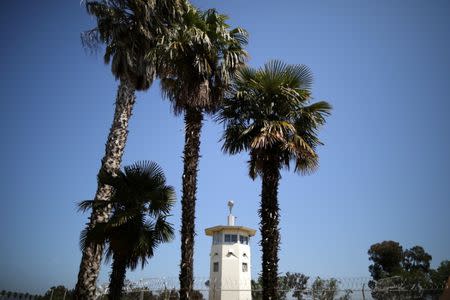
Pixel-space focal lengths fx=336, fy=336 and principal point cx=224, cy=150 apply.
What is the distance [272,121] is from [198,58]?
145 inches

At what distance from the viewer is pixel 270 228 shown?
37.2 feet

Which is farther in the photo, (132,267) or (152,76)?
(152,76)

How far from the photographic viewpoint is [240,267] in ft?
95.2

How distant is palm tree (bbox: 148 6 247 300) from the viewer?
1188 centimetres

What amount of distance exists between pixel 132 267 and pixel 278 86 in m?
8.31

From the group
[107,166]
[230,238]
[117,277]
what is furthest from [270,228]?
[230,238]

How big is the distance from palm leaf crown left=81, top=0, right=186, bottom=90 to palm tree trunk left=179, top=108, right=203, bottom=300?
3.72 meters

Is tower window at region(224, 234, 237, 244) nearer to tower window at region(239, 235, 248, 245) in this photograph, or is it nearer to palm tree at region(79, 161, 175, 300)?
tower window at region(239, 235, 248, 245)

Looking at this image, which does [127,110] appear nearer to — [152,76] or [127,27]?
[152,76]

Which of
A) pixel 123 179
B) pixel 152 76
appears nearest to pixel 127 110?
pixel 152 76

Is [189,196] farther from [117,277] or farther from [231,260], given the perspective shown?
[231,260]

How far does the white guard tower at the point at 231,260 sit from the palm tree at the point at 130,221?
18156 mm

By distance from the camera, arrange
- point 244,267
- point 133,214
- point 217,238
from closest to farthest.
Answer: point 133,214, point 244,267, point 217,238

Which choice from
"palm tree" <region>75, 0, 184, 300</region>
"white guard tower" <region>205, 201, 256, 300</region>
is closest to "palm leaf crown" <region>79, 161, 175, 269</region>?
"palm tree" <region>75, 0, 184, 300</region>
